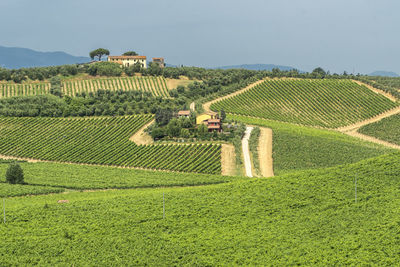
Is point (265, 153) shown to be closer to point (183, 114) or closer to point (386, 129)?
point (183, 114)

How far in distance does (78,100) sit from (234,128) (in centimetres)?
3694

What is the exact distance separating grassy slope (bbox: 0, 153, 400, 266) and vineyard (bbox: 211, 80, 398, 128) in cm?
5745

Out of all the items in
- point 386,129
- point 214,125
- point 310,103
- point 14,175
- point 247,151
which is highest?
point 310,103

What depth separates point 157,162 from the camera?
224 ft

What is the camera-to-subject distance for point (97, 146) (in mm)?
76750

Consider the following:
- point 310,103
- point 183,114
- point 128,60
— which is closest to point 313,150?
point 183,114

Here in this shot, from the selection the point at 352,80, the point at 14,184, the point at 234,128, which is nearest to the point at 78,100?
the point at 234,128

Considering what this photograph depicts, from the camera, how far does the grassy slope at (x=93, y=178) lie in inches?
2172

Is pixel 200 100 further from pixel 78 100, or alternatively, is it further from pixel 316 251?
pixel 316 251

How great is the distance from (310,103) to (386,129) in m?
19.6

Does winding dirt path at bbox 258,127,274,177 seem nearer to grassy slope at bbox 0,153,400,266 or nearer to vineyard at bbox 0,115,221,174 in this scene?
vineyard at bbox 0,115,221,174

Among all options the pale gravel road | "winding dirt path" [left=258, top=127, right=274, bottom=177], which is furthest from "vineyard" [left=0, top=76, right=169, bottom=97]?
"winding dirt path" [left=258, top=127, right=274, bottom=177]

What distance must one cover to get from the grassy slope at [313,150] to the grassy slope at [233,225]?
23.2m

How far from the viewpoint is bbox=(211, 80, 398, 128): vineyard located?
329 ft
